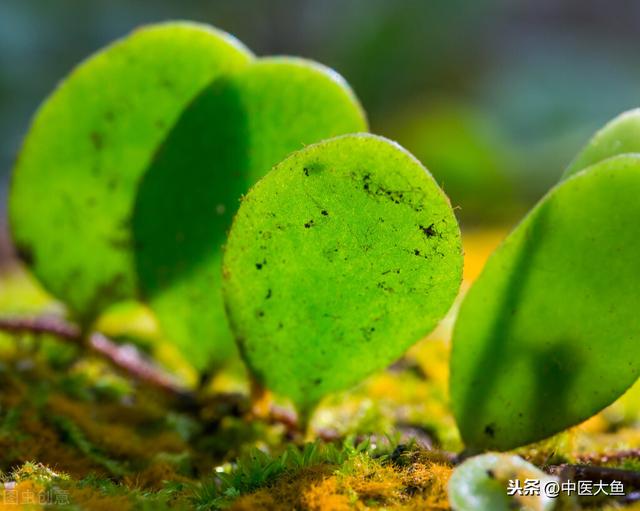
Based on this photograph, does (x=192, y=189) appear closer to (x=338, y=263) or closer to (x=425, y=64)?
(x=338, y=263)

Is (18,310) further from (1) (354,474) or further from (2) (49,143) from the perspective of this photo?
(1) (354,474)

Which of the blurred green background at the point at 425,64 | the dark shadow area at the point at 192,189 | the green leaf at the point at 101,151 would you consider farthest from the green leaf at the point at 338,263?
the blurred green background at the point at 425,64

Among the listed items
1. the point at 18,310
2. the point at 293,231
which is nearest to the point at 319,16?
the point at 18,310

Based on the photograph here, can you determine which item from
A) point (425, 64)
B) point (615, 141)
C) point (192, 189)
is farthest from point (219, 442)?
point (425, 64)

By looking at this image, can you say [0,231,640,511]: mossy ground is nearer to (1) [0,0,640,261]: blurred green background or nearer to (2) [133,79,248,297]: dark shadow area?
(2) [133,79,248,297]: dark shadow area

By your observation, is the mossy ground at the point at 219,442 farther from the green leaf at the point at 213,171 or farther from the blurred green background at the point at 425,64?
the blurred green background at the point at 425,64

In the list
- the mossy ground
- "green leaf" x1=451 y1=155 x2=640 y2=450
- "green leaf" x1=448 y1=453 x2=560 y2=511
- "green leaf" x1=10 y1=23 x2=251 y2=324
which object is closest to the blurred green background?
the mossy ground
